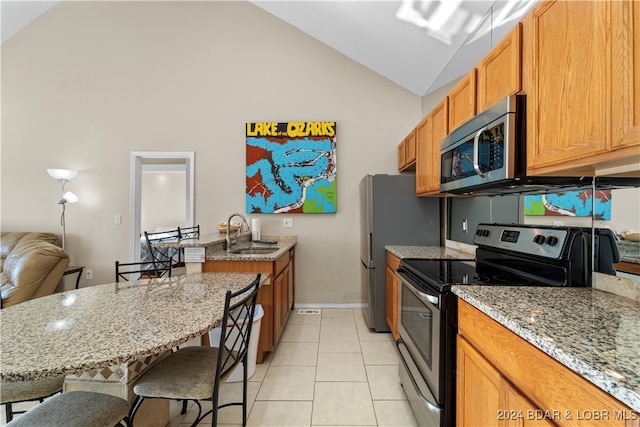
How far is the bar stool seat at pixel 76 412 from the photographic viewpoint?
91 centimetres

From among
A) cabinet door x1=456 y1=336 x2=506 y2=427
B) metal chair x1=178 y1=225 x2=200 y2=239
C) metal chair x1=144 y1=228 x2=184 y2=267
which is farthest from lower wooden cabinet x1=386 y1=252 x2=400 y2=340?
metal chair x1=178 y1=225 x2=200 y2=239

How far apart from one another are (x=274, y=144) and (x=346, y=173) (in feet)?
3.26

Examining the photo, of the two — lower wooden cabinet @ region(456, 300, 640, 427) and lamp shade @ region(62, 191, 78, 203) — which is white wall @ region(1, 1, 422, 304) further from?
lower wooden cabinet @ region(456, 300, 640, 427)

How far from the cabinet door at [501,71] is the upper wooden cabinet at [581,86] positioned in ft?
0.13

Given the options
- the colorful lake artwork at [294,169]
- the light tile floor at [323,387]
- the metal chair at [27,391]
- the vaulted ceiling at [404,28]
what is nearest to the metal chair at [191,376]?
the metal chair at [27,391]

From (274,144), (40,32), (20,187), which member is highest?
(40,32)

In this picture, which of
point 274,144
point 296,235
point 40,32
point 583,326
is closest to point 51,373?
point 583,326

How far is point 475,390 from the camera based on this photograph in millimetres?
1053

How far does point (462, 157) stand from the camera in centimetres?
176

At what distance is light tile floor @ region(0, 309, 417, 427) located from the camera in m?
1.61

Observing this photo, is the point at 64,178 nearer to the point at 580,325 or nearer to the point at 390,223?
the point at 390,223

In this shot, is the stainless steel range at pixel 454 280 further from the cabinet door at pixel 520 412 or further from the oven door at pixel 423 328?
the cabinet door at pixel 520 412

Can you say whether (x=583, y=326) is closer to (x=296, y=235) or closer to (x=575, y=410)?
(x=575, y=410)

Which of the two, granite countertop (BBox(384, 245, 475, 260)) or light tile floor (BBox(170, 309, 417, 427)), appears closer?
light tile floor (BBox(170, 309, 417, 427))
